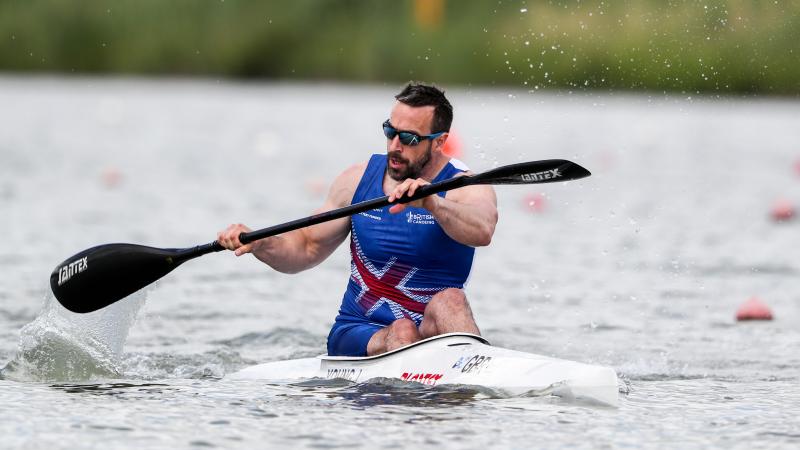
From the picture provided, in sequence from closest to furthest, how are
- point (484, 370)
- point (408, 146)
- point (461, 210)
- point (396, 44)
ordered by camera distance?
1. point (484, 370)
2. point (461, 210)
3. point (408, 146)
4. point (396, 44)

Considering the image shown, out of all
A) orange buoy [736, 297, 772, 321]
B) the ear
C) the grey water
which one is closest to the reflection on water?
the grey water

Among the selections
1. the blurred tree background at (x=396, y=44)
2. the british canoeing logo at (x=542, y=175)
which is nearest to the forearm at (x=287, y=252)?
the british canoeing logo at (x=542, y=175)

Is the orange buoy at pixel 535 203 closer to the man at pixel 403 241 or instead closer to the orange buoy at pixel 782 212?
the orange buoy at pixel 782 212

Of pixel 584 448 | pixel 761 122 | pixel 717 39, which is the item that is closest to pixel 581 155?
pixel 717 39

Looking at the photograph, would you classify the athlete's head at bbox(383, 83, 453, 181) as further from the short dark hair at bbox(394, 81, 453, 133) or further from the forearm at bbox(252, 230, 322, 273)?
the forearm at bbox(252, 230, 322, 273)

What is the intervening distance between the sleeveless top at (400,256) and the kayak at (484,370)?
0.36 meters

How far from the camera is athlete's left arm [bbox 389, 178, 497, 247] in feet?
24.7

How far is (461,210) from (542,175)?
0.48m

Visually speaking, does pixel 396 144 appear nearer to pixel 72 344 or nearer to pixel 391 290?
pixel 391 290

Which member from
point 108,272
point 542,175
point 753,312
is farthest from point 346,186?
point 753,312

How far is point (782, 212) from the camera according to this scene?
707 inches

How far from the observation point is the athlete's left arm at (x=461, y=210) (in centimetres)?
753

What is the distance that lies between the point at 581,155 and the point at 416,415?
1975cm

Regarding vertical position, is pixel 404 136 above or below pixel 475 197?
above
